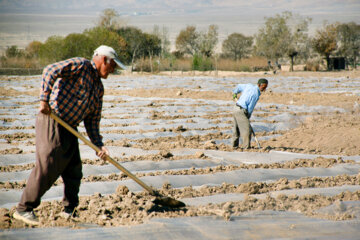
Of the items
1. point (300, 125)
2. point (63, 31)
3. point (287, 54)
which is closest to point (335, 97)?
point (300, 125)

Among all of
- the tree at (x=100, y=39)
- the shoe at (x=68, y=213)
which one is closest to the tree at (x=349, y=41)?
the tree at (x=100, y=39)

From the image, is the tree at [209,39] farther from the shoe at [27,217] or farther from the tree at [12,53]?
the shoe at [27,217]

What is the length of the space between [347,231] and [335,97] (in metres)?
10.3

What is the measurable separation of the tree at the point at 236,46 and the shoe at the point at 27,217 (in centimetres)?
4319

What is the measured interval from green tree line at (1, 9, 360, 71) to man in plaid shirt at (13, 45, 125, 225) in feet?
77.3

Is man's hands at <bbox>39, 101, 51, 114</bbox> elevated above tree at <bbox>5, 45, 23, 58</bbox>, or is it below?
below

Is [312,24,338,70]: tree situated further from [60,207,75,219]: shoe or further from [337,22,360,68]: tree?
[60,207,75,219]: shoe

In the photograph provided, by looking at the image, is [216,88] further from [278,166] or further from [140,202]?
[140,202]

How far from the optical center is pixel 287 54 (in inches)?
1227

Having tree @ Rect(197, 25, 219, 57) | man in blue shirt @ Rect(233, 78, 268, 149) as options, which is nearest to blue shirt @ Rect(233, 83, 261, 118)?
man in blue shirt @ Rect(233, 78, 268, 149)

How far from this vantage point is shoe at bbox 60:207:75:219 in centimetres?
322

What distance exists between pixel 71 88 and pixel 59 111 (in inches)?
7.4

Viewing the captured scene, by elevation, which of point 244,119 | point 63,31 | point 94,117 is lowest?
point 244,119

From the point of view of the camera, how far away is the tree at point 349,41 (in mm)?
34406
